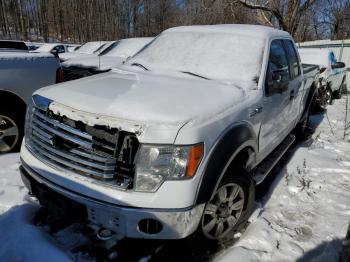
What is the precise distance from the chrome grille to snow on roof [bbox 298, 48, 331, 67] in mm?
8247

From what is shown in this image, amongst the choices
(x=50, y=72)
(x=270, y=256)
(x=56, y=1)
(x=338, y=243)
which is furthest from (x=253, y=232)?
(x=56, y=1)

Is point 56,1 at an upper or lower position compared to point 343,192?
upper

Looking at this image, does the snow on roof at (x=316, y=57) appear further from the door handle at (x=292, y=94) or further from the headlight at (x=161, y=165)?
the headlight at (x=161, y=165)

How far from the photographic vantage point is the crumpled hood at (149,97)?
223 cm

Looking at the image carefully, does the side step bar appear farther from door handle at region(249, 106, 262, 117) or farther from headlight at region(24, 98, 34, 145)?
headlight at region(24, 98, 34, 145)

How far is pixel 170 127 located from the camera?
2.14 meters

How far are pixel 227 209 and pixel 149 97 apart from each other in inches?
45.1

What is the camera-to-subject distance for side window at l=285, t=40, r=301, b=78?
4301 millimetres

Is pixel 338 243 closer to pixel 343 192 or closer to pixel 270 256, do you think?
pixel 270 256

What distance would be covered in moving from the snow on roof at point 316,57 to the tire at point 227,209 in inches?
288

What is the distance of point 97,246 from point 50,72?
2.92 m

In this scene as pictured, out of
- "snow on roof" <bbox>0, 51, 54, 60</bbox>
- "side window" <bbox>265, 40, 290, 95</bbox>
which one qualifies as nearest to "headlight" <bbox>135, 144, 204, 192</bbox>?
"side window" <bbox>265, 40, 290, 95</bbox>

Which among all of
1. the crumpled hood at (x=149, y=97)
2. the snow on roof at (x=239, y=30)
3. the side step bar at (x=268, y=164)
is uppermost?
the snow on roof at (x=239, y=30)

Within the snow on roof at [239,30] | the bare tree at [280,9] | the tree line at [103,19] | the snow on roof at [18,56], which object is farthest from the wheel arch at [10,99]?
the tree line at [103,19]
